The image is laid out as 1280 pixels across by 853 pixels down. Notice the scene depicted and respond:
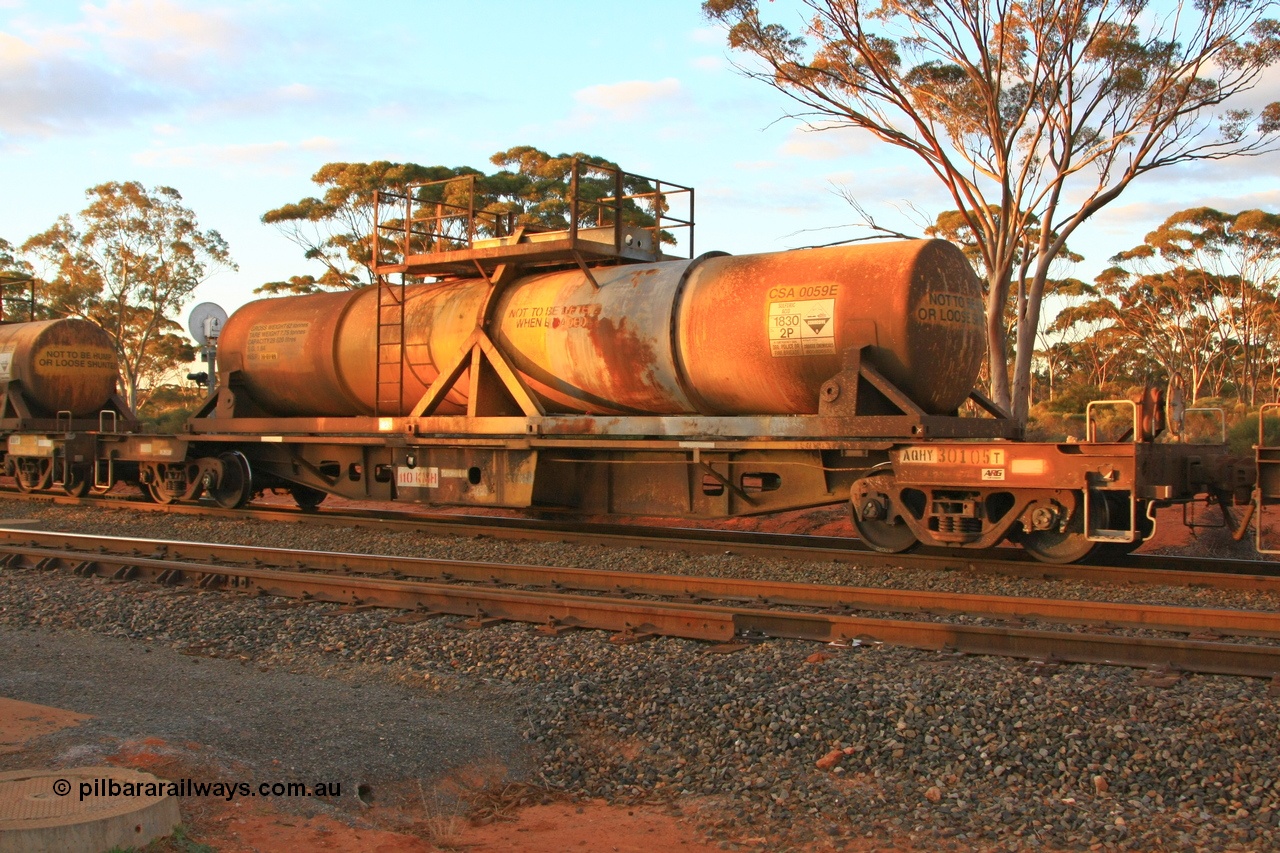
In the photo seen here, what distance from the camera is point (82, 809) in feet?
12.3

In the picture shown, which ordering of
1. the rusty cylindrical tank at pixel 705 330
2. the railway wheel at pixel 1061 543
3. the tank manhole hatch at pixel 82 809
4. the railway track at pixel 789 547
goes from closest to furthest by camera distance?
the tank manhole hatch at pixel 82 809 < the railway track at pixel 789 547 < the railway wheel at pixel 1061 543 < the rusty cylindrical tank at pixel 705 330

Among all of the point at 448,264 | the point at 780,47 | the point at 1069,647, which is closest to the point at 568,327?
the point at 448,264

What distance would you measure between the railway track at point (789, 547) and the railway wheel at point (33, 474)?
9.50ft

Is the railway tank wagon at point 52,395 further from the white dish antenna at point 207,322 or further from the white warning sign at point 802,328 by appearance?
the white warning sign at point 802,328

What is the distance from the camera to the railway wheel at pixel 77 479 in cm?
1730

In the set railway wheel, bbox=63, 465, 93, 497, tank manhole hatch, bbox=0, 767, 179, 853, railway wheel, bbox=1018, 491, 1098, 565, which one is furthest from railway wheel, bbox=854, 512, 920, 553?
railway wheel, bbox=63, 465, 93, 497

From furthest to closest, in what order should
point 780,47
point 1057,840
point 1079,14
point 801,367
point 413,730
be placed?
point 780,47 < point 1079,14 < point 801,367 < point 413,730 < point 1057,840

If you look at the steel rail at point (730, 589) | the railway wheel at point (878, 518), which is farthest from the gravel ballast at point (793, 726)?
the railway wheel at point (878, 518)

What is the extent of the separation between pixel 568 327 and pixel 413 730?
7.05m

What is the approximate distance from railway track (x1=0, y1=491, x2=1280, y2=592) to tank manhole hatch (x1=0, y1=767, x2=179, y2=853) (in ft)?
24.0

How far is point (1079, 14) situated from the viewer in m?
22.5

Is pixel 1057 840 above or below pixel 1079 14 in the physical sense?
→ below

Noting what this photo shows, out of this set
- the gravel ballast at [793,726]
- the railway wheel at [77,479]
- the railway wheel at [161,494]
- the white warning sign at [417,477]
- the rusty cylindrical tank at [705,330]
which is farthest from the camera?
the railway wheel at [77,479]

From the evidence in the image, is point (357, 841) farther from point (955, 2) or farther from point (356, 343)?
point (955, 2)
